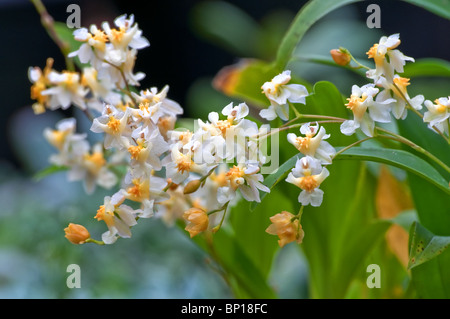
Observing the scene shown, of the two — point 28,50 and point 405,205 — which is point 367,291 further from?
point 28,50

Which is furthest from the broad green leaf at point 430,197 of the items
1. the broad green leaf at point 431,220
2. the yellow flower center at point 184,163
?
the yellow flower center at point 184,163

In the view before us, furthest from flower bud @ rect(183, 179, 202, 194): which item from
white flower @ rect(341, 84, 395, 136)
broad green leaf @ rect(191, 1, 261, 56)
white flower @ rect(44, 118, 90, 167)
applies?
broad green leaf @ rect(191, 1, 261, 56)

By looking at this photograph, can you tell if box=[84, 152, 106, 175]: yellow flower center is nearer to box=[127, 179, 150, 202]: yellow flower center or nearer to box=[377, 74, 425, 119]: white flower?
box=[127, 179, 150, 202]: yellow flower center

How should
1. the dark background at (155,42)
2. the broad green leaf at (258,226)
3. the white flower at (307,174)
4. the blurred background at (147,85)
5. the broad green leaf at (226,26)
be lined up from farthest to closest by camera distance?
the dark background at (155,42) → the broad green leaf at (226,26) → the blurred background at (147,85) → the broad green leaf at (258,226) → the white flower at (307,174)

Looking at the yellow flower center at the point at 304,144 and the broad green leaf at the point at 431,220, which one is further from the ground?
the yellow flower center at the point at 304,144

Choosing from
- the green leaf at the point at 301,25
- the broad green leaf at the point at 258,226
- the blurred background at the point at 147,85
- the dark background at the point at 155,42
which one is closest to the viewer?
the green leaf at the point at 301,25

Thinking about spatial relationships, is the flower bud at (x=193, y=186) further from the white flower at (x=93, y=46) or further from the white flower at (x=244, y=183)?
the white flower at (x=93, y=46)

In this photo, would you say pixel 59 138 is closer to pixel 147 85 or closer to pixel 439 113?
pixel 439 113
